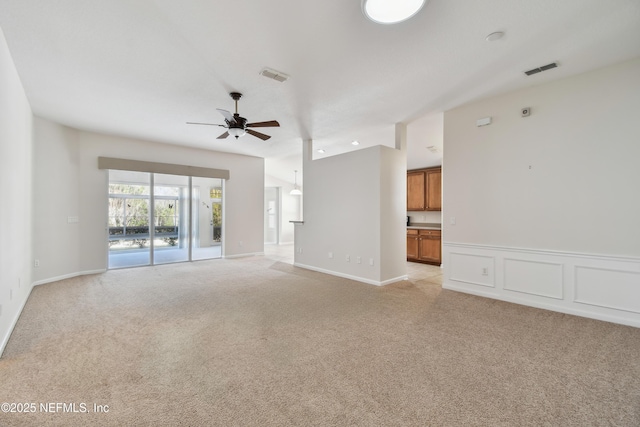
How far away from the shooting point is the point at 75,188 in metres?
5.73

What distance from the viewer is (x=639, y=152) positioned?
3145 millimetres

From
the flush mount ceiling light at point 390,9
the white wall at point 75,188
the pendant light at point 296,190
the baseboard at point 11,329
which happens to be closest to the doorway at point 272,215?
the pendant light at point 296,190

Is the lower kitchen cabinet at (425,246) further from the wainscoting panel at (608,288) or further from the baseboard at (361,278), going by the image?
the wainscoting panel at (608,288)

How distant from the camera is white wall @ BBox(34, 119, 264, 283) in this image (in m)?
5.12

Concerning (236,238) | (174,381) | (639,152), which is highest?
(639,152)

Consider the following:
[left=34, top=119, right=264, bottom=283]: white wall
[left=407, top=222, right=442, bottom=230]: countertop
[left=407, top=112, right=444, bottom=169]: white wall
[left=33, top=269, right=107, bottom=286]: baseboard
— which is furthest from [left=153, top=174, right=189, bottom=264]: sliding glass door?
[left=407, top=222, right=442, bottom=230]: countertop

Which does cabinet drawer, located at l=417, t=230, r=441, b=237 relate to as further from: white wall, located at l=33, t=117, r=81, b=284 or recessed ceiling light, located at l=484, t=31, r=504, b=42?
white wall, located at l=33, t=117, r=81, b=284

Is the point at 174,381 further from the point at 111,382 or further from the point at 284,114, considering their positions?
the point at 284,114

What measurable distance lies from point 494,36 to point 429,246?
512 cm

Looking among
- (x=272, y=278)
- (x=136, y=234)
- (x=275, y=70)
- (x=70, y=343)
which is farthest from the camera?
(x=136, y=234)

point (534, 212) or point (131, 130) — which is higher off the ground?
point (131, 130)

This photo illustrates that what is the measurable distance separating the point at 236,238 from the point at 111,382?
6080 millimetres

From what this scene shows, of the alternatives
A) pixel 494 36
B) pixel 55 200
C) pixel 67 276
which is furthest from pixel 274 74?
pixel 67 276

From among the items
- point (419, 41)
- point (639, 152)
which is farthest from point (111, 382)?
point (639, 152)
